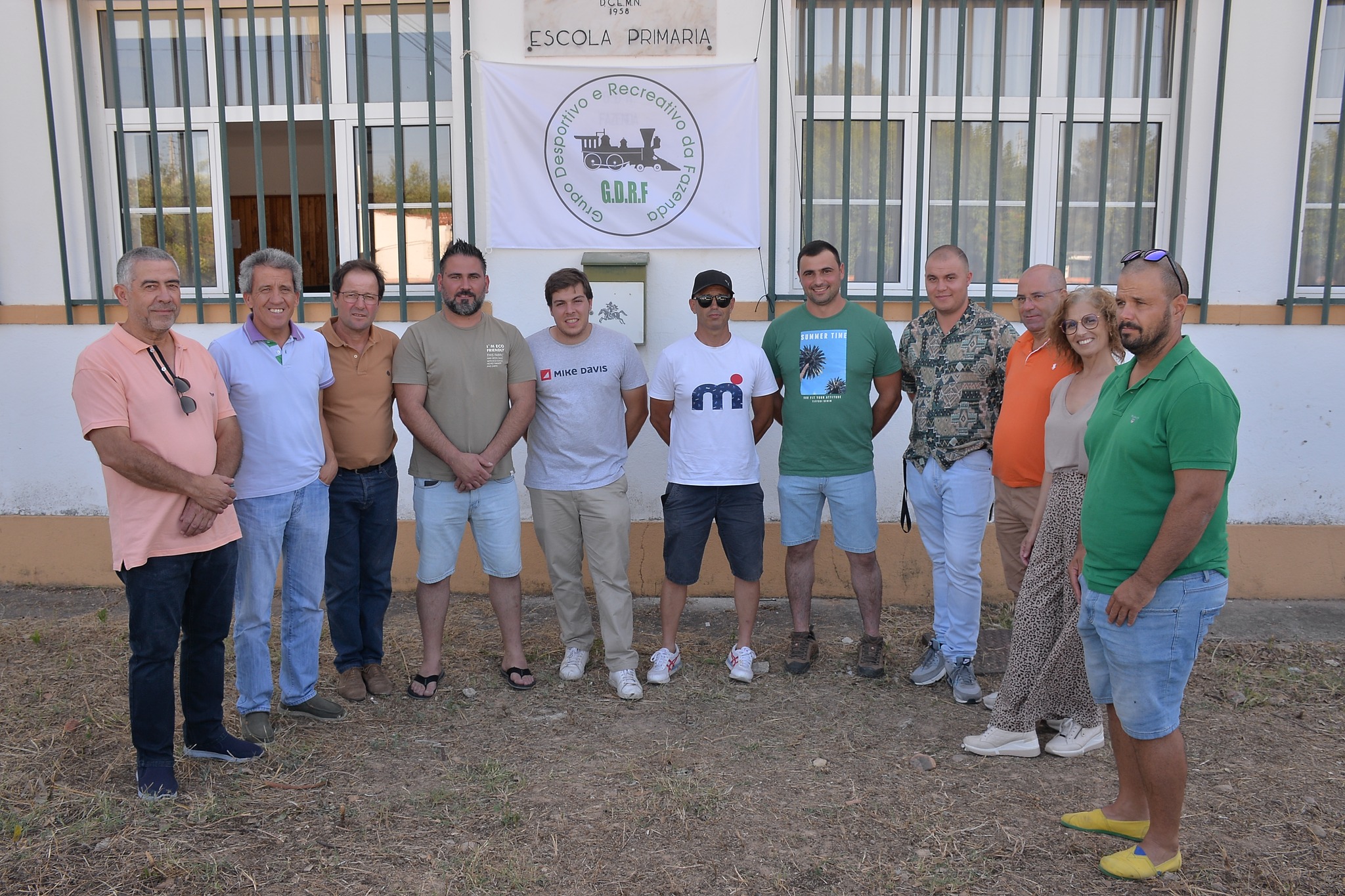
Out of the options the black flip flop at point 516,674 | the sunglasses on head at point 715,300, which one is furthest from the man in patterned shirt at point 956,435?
the black flip flop at point 516,674

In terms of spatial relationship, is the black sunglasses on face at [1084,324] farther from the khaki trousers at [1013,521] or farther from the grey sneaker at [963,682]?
the grey sneaker at [963,682]

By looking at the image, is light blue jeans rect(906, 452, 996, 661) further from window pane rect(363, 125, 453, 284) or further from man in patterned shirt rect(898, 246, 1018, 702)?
window pane rect(363, 125, 453, 284)

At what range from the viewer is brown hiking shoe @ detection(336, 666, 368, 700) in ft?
13.9

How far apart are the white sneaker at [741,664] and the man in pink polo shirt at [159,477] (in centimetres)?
221

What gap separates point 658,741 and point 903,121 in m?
3.87

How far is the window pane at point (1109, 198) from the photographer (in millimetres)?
5730

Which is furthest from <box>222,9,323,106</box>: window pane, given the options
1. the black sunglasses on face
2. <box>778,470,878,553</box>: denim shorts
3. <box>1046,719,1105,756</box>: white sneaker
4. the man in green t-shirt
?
<box>1046,719,1105,756</box>: white sneaker

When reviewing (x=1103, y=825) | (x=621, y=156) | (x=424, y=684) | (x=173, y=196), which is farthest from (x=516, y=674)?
(x=173, y=196)

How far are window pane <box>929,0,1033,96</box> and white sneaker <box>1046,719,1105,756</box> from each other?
3.71 meters

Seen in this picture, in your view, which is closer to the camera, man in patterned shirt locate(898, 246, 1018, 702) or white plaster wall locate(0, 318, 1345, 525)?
man in patterned shirt locate(898, 246, 1018, 702)

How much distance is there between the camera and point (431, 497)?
13.9 ft

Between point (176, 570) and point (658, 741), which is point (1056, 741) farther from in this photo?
point (176, 570)

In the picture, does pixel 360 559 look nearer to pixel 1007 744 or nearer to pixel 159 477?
pixel 159 477

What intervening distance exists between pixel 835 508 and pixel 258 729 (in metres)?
2.63
